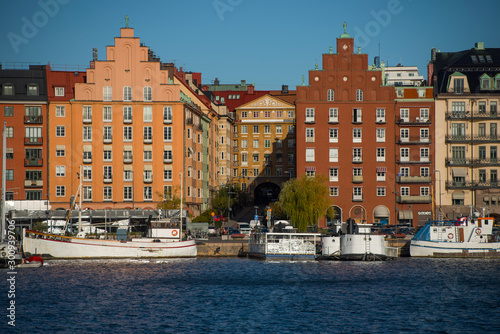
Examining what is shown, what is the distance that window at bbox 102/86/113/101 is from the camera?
125812 mm

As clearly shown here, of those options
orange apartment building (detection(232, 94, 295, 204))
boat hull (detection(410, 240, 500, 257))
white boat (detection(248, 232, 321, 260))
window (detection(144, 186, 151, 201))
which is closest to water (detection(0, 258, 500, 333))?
white boat (detection(248, 232, 321, 260))

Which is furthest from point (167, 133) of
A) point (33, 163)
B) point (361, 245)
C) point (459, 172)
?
point (459, 172)

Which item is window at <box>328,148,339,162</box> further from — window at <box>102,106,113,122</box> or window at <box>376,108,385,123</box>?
window at <box>102,106,113,122</box>

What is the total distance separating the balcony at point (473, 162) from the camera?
135500mm

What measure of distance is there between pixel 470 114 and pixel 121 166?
61.9 metres

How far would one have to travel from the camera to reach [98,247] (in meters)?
93.1

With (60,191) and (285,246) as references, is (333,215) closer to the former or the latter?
(285,246)

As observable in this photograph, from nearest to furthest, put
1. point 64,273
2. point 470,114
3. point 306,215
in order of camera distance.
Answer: point 64,273
point 306,215
point 470,114

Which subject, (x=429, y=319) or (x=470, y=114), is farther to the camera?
(x=470, y=114)

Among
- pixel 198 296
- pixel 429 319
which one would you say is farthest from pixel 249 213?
pixel 429 319

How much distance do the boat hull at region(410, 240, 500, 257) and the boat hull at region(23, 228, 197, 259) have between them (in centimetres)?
3035

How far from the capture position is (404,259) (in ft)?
325

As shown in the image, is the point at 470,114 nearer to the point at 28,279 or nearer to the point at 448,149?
the point at 448,149

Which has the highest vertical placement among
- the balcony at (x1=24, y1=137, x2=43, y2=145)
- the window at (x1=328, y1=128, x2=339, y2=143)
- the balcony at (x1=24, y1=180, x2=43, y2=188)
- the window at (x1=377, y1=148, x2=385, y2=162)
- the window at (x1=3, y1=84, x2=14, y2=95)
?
the window at (x1=3, y1=84, x2=14, y2=95)
